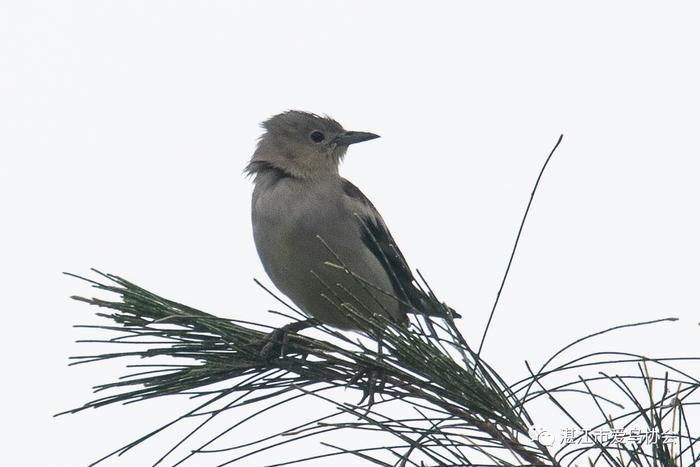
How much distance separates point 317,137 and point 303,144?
0.77 ft

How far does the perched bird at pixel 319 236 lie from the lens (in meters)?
7.14

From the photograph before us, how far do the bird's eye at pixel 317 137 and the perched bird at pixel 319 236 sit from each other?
0.27 metres

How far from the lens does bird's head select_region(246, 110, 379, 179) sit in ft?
28.0

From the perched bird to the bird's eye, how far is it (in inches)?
10.7

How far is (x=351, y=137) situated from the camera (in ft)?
30.0

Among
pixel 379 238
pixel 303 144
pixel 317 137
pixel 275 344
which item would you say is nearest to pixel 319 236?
pixel 379 238

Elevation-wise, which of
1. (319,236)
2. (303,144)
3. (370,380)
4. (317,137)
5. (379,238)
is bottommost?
(370,380)

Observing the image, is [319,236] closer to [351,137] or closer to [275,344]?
[275,344]

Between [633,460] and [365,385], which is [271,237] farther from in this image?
[633,460]

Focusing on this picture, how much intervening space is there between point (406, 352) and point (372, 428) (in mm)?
438

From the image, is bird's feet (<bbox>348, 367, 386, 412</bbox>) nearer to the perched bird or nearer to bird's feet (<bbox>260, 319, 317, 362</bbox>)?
bird's feet (<bbox>260, 319, 317, 362</bbox>)

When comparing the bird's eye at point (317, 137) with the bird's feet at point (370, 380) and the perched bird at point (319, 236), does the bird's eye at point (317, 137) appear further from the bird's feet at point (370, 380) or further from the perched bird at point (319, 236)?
the bird's feet at point (370, 380)

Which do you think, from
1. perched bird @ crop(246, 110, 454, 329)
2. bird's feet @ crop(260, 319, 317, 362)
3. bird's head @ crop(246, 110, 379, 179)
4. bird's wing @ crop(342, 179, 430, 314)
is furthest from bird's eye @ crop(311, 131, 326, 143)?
bird's feet @ crop(260, 319, 317, 362)

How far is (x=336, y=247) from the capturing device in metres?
7.38
